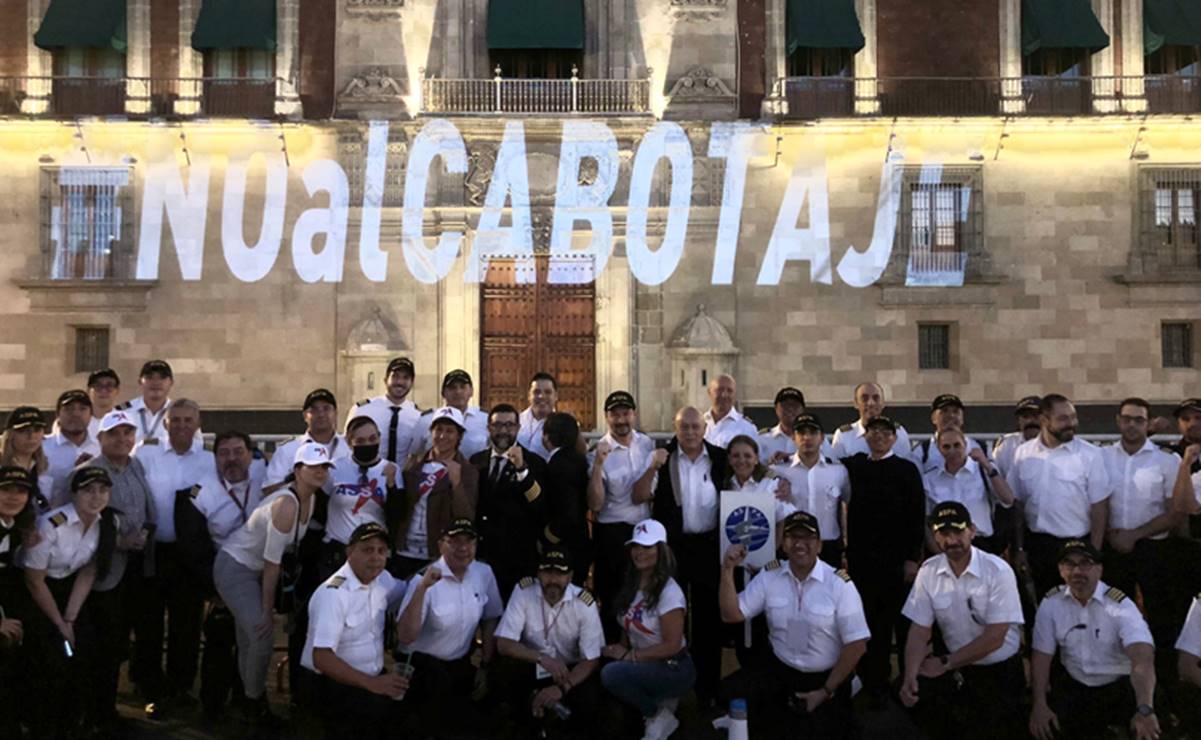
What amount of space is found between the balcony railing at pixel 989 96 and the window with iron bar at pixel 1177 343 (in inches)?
169

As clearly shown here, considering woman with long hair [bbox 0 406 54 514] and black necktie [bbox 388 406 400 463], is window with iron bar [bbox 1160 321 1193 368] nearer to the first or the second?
black necktie [bbox 388 406 400 463]

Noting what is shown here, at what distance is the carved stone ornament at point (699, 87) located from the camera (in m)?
22.4

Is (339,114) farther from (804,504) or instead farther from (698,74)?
(804,504)

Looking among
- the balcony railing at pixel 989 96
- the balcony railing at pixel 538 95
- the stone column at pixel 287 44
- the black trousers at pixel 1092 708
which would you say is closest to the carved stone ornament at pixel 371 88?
the balcony railing at pixel 538 95

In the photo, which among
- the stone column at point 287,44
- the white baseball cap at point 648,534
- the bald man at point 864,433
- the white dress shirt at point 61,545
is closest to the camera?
the white dress shirt at point 61,545

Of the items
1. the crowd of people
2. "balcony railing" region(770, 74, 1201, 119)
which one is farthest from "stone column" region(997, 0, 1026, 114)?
the crowd of people

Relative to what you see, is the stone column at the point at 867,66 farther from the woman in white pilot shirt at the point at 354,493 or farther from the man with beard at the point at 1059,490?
the woman in white pilot shirt at the point at 354,493

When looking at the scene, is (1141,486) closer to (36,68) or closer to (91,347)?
(91,347)

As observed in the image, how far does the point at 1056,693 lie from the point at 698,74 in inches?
645

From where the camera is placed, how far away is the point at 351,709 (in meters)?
7.95

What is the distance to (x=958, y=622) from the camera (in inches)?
326

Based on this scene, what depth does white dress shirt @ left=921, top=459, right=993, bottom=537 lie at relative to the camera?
9.70 meters

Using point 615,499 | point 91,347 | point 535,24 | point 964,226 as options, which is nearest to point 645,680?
point 615,499

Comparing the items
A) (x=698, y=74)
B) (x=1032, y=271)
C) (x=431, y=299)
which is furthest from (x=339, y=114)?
(x=1032, y=271)
